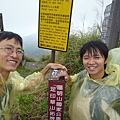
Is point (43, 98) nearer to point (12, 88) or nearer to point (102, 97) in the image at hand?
point (12, 88)

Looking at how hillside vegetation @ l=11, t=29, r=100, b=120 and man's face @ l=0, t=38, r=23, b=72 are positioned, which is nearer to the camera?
man's face @ l=0, t=38, r=23, b=72

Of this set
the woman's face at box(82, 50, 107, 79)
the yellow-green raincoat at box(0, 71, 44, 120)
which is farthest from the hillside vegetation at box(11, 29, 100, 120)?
the woman's face at box(82, 50, 107, 79)

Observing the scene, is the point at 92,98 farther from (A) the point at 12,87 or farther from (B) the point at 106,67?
(A) the point at 12,87

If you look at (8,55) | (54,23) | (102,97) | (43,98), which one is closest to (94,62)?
(102,97)

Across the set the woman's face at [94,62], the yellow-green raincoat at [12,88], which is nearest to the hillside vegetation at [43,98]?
the yellow-green raincoat at [12,88]

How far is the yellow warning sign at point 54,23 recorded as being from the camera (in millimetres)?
2795

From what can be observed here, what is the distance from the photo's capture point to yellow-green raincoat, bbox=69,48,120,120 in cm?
217

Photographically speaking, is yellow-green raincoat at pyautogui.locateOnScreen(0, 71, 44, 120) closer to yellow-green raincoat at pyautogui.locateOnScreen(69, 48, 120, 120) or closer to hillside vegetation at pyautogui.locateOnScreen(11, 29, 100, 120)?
yellow-green raincoat at pyautogui.locateOnScreen(69, 48, 120, 120)

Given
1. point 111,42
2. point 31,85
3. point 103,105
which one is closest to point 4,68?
point 31,85

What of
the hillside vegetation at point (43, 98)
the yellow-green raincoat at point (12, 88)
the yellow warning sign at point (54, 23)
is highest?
the yellow warning sign at point (54, 23)

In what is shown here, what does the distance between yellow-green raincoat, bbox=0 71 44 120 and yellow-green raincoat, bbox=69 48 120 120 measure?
1.66 feet

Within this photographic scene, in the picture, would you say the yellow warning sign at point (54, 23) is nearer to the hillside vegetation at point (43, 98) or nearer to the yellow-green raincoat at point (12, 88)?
the yellow-green raincoat at point (12, 88)

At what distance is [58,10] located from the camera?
9.26ft

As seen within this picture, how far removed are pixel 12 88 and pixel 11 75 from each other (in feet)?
0.47
